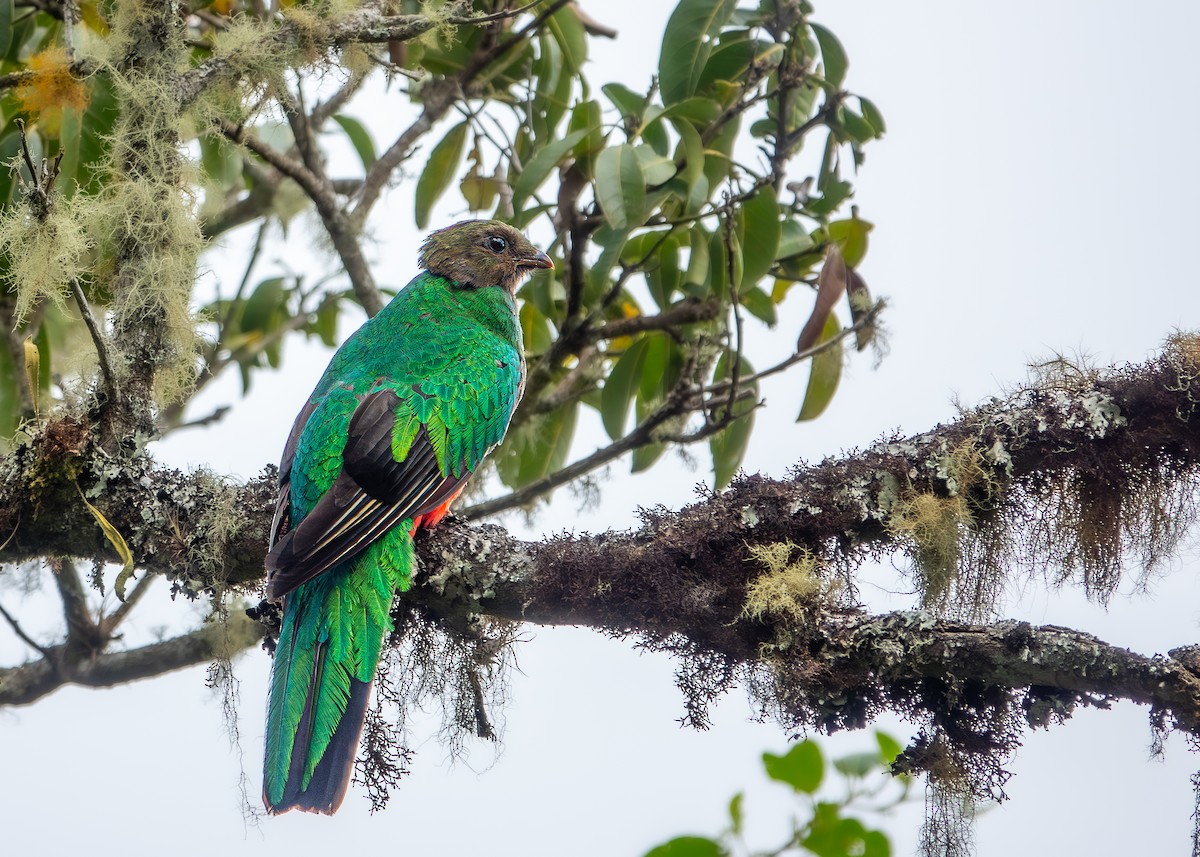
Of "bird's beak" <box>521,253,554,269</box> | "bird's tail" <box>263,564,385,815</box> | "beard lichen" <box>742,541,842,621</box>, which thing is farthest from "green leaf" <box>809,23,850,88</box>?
"bird's tail" <box>263,564,385,815</box>

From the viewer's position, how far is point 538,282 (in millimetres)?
4941

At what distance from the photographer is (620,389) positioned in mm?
4719

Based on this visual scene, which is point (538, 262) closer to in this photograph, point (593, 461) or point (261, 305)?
point (593, 461)

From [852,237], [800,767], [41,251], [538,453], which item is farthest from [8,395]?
[852,237]

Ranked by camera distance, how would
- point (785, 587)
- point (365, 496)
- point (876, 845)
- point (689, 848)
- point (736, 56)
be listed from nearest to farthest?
point (785, 587) → point (689, 848) → point (876, 845) → point (365, 496) → point (736, 56)

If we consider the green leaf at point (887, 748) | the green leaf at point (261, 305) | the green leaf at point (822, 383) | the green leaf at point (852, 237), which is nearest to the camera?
the green leaf at point (887, 748)

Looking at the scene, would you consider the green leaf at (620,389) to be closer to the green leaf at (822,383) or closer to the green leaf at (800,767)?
the green leaf at (822,383)

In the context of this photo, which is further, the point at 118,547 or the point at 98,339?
the point at 118,547

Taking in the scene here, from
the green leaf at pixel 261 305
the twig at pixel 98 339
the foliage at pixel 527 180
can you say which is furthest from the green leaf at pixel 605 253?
the green leaf at pixel 261 305

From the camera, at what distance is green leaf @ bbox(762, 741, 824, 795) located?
3.32m

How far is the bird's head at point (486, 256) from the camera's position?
192 inches

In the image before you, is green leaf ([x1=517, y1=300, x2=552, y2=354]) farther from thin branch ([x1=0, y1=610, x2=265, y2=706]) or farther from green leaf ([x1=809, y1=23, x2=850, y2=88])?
thin branch ([x1=0, y1=610, x2=265, y2=706])

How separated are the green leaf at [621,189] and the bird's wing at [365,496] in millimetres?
866

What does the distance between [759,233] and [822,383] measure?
0.60m
